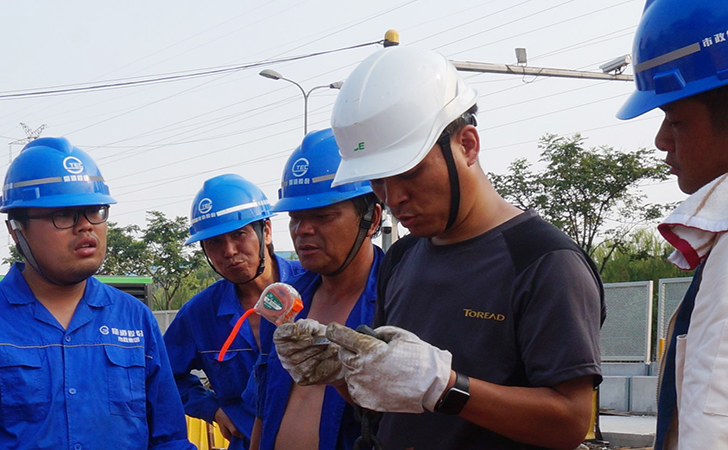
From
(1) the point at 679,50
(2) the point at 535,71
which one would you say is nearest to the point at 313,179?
(1) the point at 679,50

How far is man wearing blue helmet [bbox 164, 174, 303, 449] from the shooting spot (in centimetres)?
455

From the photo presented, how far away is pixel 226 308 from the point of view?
474 cm

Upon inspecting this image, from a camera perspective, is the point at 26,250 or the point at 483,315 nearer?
the point at 483,315

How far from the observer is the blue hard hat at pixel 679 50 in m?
1.89

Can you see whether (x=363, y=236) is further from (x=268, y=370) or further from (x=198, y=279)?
(x=198, y=279)

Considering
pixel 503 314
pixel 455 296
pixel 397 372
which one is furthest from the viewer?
pixel 455 296

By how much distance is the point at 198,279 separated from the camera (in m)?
34.8

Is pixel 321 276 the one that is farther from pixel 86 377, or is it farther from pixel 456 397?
pixel 456 397

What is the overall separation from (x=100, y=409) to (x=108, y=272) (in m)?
32.9

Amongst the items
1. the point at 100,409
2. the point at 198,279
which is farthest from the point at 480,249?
the point at 198,279

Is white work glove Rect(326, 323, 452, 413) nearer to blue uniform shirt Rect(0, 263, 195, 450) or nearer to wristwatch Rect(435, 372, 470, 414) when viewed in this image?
wristwatch Rect(435, 372, 470, 414)

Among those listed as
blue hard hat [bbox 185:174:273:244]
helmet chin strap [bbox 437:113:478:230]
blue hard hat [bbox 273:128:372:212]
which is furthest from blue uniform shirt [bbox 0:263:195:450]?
helmet chin strap [bbox 437:113:478:230]

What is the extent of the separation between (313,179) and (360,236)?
14.6 inches

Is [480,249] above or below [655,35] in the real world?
below
